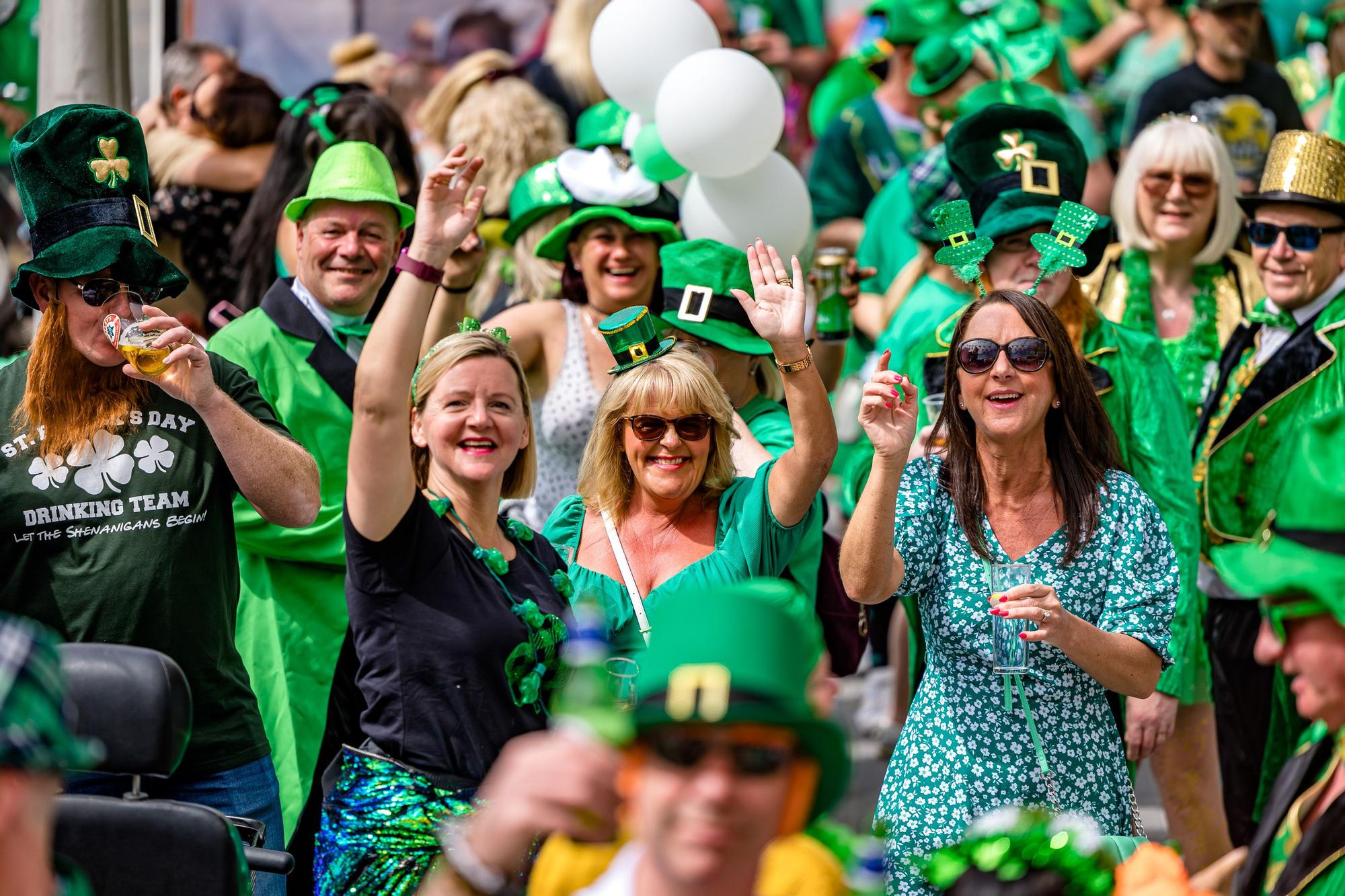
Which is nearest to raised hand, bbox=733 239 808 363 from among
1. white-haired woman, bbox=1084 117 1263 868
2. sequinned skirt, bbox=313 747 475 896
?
sequinned skirt, bbox=313 747 475 896

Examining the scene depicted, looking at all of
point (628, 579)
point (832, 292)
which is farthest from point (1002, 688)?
point (832, 292)

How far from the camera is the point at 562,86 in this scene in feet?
23.8

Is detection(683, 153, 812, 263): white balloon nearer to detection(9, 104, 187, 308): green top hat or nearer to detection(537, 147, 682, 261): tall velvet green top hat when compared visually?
detection(537, 147, 682, 261): tall velvet green top hat

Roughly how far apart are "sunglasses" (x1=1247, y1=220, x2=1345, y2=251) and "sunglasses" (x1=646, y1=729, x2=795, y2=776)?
12.6ft

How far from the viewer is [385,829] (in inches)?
135

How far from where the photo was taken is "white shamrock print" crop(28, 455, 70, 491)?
12.0ft

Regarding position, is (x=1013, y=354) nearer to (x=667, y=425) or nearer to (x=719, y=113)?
(x=667, y=425)

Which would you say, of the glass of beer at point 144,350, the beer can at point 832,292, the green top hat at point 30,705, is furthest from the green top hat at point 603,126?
the green top hat at point 30,705

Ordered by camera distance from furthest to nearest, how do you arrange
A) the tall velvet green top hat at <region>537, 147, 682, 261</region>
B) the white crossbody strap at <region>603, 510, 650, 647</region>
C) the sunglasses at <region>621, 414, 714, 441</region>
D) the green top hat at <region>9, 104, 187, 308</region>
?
the tall velvet green top hat at <region>537, 147, 682, 261</region>
the sunglasses at <region>621, 414, 714, 441</region>
the white crossbody strap at <region>603, 510, 650, 647</region>
the green top hat at <region>9, 104, 187, 308</region>

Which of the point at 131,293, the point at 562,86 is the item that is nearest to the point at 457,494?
the point at 131,293

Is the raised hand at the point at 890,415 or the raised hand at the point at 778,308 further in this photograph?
Answer: the raised hand at the point at 778,308

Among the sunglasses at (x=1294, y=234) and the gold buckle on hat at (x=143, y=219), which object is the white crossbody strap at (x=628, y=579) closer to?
the gold buckle on hat at (x=143, y=219)

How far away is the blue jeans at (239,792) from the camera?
3695mm

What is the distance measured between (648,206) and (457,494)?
209cm
